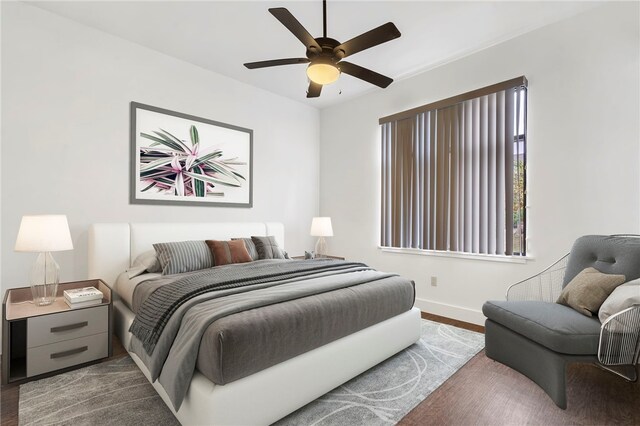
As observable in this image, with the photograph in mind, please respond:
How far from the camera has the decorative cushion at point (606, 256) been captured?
2137 mm

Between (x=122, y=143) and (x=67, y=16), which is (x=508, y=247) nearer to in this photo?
(x=122, y=143)

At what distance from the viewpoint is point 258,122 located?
4.35m

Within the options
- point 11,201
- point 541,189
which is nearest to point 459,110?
point 541,189

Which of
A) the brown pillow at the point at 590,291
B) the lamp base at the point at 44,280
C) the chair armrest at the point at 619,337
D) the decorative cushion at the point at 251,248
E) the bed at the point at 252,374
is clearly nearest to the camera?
the bed at the point at 252,374

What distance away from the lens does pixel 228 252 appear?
3.26 meters

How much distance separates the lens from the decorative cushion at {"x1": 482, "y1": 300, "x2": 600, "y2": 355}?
1.80m

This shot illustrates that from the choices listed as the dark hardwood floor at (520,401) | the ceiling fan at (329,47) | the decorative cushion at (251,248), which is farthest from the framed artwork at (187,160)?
the dark hardwood floor at (520,401)

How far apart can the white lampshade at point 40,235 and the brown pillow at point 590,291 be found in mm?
3708

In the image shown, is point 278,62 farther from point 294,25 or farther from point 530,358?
point 530,358

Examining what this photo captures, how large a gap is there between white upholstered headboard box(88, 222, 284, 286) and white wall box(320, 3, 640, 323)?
2627mm

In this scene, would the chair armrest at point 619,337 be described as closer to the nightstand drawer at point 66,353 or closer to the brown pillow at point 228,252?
the brown pillow at point 228,252

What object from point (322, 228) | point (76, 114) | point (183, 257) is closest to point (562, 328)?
point (322, 228)

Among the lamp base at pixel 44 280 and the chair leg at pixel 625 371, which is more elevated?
the lamp base at pixel 44 280

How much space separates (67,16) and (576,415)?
193 inches
